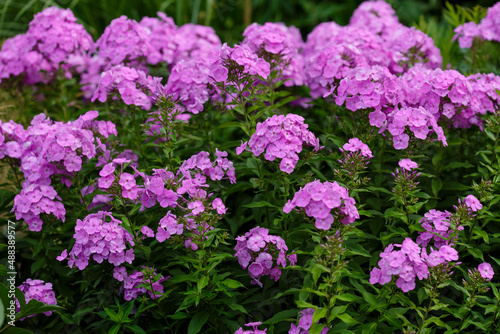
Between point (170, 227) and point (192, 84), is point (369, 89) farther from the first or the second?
point (170, 227)

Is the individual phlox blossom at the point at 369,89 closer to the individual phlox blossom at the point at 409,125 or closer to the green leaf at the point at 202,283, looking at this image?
the individual phlox blossom at the point at 409,125

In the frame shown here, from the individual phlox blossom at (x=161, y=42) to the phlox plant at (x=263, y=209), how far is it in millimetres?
60

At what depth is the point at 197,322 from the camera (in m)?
2.60

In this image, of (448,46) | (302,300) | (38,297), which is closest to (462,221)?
(302,300)

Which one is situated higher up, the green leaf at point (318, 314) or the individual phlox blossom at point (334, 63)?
the individual phlox blossom at point (334, 63)

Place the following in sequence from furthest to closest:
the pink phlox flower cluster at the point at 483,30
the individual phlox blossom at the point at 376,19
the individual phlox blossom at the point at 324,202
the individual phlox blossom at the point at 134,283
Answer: the individual phlox blossom at the point at 376,19
the pink phlox flower cluster at the point at 483,30
the individual phlox blossom at the point at 134,283
the individual phlox blossom at the point at 324,202

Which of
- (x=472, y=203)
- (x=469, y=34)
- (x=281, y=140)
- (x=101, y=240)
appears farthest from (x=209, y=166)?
(x=469, y=34)

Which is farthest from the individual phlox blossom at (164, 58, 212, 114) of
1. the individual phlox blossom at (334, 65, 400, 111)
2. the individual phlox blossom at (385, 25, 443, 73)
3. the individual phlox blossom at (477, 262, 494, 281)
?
the individual phlox blossom at (477, 262, 494, 281)

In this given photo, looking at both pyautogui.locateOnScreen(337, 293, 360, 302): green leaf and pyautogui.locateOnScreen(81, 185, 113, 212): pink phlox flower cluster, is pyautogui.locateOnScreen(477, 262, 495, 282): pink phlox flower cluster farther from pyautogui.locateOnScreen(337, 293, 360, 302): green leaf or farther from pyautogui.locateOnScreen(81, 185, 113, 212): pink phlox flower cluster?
pyautogui.locateOnScreen(81, 185, 113, 212): pink phlox flower cluster

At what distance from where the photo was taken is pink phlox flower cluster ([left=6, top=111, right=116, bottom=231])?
2.82m

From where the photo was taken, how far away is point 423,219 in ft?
8.73

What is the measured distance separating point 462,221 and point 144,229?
1.46 meters

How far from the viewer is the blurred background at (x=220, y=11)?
6.49m

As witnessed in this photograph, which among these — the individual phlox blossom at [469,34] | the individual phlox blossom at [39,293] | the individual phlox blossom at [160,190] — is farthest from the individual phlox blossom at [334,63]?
the individual phlox blossom at [39,293]
